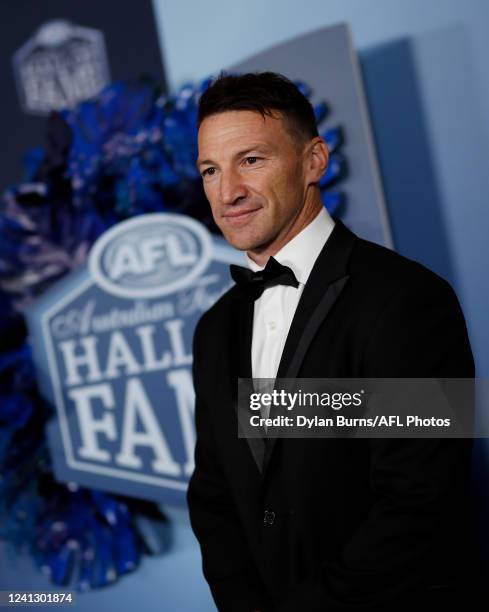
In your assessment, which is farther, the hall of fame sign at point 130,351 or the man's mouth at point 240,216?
the hall of fame sign at point 130,351

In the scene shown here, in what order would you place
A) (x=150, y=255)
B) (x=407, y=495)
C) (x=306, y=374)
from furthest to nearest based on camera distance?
(x=150, y=255)
(x=306, y=374)
(x=407, y=495)

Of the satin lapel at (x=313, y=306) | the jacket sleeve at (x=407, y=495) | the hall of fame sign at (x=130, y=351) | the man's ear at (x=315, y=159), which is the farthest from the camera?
the hall of fame sign at (x=130, y=351)

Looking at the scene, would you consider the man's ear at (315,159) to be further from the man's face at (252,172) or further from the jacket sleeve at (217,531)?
the jacket sleeve at (217,531)

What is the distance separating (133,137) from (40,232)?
0.35m

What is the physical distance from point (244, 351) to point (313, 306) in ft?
0.54

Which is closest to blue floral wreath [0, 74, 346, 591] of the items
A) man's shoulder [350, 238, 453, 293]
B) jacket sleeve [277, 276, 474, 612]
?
man's shoulder [350, 238, 453, 293]

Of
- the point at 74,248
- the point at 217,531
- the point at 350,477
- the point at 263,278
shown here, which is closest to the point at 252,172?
the point at 263,278

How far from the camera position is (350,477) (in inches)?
39.5

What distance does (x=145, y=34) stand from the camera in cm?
197

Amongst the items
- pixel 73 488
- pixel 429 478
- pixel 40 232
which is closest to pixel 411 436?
pixel 429 478

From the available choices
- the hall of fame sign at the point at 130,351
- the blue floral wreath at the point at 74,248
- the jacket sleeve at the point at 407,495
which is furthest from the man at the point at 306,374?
the blue floral wreath at the point at 74,248

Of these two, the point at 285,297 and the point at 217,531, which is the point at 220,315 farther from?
the point at 217,531

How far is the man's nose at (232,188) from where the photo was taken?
3.57 feet

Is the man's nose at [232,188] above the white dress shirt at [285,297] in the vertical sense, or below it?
above
